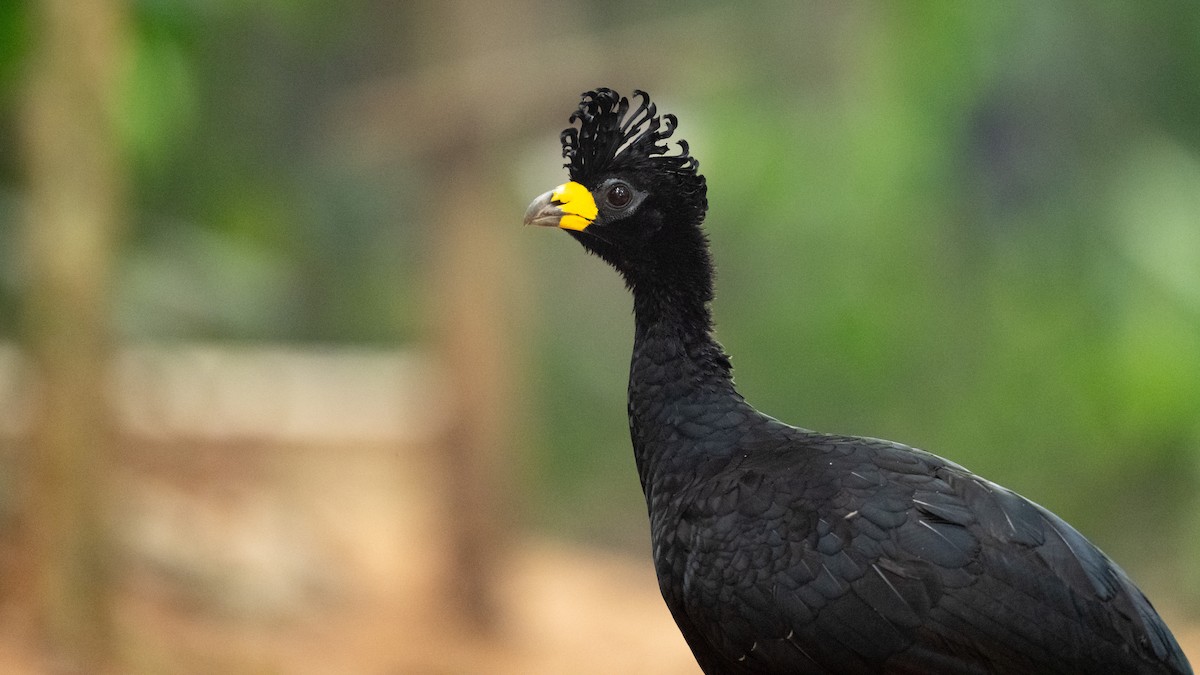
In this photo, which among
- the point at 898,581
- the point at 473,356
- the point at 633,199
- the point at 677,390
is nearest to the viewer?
the point at 898,581

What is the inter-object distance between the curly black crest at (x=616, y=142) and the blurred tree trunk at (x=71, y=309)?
10.5 feet

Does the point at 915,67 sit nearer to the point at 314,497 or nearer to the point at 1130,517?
the point at 1130,517

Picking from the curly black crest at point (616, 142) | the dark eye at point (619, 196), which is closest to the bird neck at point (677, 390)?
the dark eye at point (619, 196)

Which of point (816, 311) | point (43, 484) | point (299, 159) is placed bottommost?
point (43, 484)

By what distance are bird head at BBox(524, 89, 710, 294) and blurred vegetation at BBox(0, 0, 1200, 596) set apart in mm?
5044

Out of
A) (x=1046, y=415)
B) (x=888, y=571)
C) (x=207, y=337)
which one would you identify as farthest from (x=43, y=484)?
(x=1046, y=415)

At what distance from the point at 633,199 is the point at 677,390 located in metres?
0.61

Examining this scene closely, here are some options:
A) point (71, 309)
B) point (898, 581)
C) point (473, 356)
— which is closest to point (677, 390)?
point (898, 581)

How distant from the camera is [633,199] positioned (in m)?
4.13

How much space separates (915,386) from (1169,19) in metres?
4.33

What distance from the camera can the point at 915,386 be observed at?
14.2m

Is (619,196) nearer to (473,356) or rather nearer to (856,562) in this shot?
(856,562)

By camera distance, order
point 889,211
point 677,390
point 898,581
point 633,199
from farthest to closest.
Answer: point 889,211 → point 633,199 → point 677,390 → point 898,581

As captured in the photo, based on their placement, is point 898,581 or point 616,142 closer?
point 898,581
